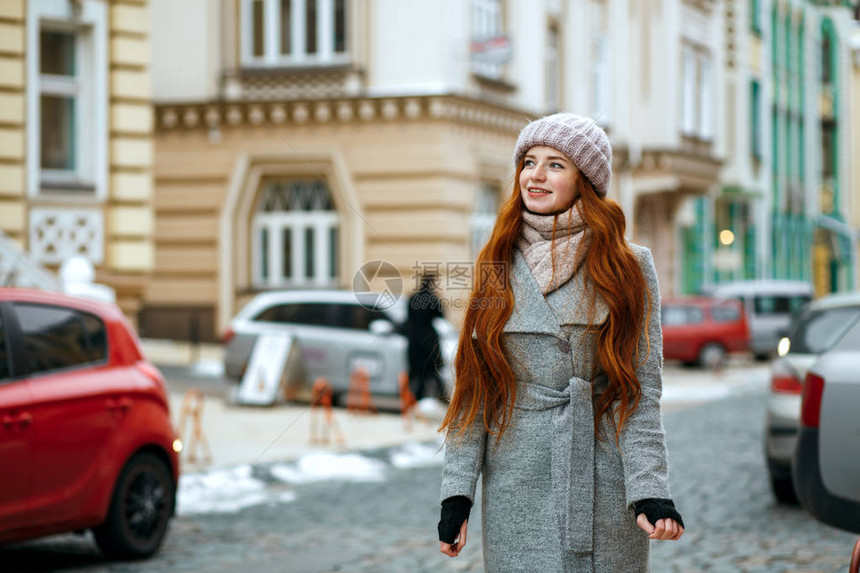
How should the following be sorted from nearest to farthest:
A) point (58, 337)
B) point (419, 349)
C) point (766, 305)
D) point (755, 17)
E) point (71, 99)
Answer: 1. point (58, 337)
2. point (71, 99)
3. point (419, 349)
4. point (766, 305)
5. point (755, 17)

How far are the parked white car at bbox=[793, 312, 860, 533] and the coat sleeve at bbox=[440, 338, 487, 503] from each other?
67.6 inches

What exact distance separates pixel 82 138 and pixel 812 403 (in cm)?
1264

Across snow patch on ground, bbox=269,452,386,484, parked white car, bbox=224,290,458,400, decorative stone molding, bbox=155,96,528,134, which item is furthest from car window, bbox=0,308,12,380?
decorative stone molding, bbox=155,96,528,134

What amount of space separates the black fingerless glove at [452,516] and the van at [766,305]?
30.5 meters

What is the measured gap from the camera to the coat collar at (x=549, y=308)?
375cm

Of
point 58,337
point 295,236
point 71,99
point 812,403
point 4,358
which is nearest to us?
point 812,403

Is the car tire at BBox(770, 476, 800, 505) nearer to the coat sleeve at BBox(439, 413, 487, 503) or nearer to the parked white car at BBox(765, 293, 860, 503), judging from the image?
the parked white car at BBox(765, 293, 860, 503)

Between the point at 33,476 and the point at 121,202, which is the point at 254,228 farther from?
the point at 33,476

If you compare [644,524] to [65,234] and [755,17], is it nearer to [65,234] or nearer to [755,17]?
[65,234]

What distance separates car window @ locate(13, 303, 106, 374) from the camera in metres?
7.76

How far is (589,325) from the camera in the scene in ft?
12.3

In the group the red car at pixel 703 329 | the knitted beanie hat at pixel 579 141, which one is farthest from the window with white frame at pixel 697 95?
the knitted beanie hat at pixel 579 141

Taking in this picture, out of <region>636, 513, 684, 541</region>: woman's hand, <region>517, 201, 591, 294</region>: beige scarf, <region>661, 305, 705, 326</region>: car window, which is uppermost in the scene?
<region>517, 201, 591, 294</region>: beige scarf

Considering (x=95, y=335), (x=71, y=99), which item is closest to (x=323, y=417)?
(x=71, y=99)
